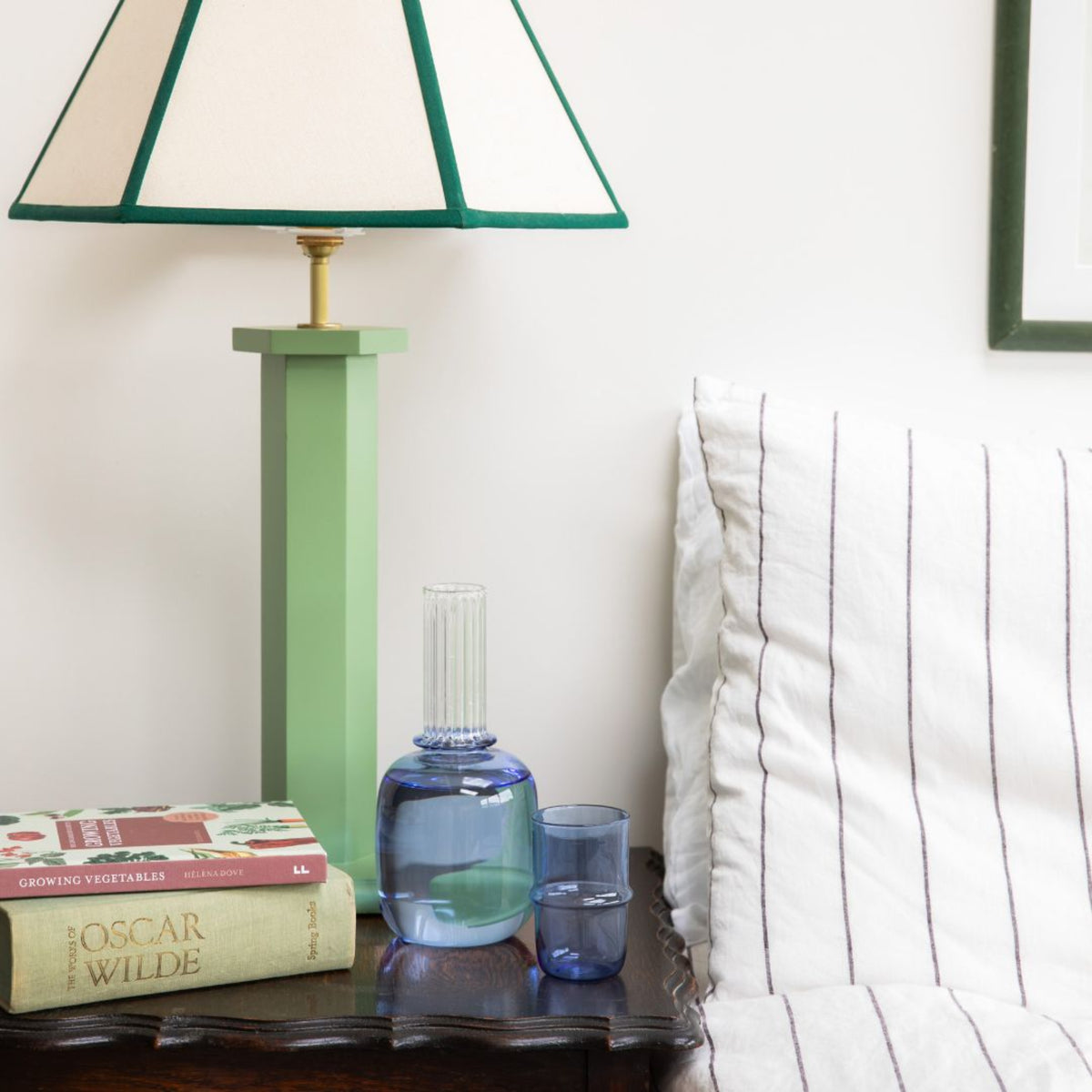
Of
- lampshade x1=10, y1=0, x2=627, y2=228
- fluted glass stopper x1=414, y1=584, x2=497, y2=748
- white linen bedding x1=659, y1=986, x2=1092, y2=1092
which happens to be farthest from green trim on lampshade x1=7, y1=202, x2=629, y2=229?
white linen bedding x1=659, y1=986, x2=1092, y2=1092

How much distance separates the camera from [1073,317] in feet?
3.93

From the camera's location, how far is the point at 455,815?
908 millimetres

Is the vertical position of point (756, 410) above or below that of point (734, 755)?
above

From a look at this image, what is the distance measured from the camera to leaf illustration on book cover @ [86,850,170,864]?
85cm

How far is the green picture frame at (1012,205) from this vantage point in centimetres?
117

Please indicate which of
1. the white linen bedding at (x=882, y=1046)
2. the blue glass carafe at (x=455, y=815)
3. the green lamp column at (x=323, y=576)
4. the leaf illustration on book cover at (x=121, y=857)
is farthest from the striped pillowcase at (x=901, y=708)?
the leaf illustration on book cover at (x=121, y=857)

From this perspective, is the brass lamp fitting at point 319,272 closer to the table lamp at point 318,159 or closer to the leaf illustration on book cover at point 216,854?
the table lamp at point 318,159

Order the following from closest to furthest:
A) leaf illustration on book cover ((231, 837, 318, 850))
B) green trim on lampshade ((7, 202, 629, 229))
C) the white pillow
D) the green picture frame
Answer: green trim on lampshade ((7, 202, 629, 229))
leaf illustration on book cover ((231, 837, 318, 850))
the white pillow
the green picture frame

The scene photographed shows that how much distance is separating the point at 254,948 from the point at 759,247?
2.39 feet

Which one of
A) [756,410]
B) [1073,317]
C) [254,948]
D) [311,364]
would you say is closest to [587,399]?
[756,410]

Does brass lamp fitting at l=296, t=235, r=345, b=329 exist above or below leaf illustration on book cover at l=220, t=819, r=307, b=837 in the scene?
above

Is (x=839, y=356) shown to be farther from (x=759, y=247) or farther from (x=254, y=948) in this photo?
(x=254, y=948)

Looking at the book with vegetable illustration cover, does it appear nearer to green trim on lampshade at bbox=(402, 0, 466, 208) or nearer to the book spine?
the book spine

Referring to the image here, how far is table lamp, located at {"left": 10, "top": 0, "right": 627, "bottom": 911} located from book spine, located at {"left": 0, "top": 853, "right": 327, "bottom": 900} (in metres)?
0.14
